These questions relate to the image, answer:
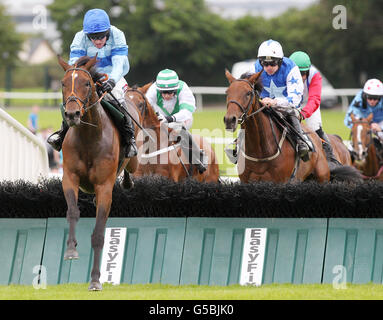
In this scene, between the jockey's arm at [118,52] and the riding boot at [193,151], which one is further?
the riding boot at [193,151]

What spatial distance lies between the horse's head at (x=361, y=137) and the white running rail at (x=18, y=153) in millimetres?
4452

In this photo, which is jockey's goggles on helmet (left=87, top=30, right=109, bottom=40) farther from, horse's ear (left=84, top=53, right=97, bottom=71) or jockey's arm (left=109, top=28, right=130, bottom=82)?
horse's ear (left=84, top=53, right=97, bottom=71)

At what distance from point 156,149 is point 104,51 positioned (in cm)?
208

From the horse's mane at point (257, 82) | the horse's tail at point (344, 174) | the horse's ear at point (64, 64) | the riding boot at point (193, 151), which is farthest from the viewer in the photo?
the riding boot at point (193, 151)

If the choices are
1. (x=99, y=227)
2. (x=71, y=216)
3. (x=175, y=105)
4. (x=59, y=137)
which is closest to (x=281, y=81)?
(x=175, y=105)

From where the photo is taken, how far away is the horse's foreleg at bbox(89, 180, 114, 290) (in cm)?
667

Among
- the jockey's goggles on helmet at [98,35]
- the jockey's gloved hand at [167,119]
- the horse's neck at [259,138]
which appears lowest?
the jockey's gloved hand at [167,119]

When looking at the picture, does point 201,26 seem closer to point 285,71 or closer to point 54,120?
point 54,120

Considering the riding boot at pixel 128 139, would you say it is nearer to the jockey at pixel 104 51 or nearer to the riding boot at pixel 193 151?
the jockey at pixel 104 51

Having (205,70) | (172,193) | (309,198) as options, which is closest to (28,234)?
(172,193)

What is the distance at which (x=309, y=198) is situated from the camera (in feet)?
25.2

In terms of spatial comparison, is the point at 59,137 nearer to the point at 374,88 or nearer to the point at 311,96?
the point at 311,96

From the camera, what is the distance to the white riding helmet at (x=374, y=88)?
478 inches

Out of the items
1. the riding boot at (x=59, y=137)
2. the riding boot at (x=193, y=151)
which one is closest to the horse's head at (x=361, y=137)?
the riding boot at (x=193, y=151)
